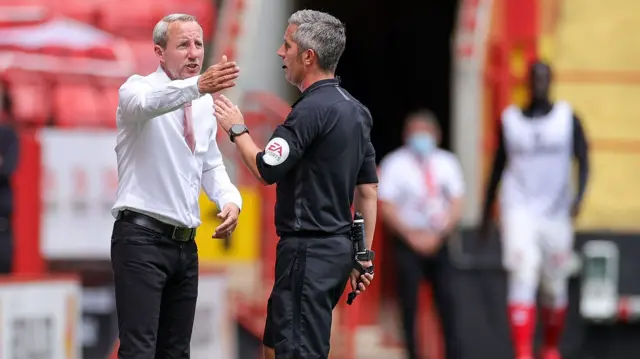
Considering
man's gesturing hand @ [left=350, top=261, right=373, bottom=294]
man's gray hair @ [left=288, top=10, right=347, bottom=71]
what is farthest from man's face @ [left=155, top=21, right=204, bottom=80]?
man's gesturing hand @ [left=350, top=261, right=373, bottom=294]

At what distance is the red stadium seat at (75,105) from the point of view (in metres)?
14.4

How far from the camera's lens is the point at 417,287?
36.0 ft

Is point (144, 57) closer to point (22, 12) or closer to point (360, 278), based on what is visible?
point (22, 12)

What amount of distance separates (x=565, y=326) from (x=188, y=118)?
670cm

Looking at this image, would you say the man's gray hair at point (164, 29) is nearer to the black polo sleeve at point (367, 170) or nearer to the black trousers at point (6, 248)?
the black polo sleeve at point (367, 170)

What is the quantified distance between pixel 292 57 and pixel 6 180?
14.2ft

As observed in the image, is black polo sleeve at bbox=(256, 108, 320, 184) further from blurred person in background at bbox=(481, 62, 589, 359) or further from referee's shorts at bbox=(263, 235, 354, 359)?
blurred person in background at bbox=(481, 62, 589, 359)

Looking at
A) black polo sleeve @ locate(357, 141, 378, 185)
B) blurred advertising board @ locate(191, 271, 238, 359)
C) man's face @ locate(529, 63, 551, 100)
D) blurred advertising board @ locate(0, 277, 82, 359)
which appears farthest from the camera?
blurred advertising board @ locate(191, 271, 238, 359)

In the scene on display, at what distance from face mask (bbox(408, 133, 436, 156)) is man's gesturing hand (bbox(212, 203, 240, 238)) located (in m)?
5.22

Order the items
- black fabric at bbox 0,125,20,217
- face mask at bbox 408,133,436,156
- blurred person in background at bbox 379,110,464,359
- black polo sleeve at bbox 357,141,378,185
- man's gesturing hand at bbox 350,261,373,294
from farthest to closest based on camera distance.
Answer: face mask at bbox 408,133,436,156 < blurred person in background at bbox 379,110,464,359 < black fabric at bbox 0,125,20,217 < black polo sleeve at bbox 357,141,378,185 < man's gesturing hand at bbox 350,261,373,294

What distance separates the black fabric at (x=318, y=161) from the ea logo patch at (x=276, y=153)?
17 millimetres

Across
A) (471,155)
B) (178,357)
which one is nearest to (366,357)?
(471,155)

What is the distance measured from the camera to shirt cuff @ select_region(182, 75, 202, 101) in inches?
231

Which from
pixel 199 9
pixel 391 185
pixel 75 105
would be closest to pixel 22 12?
pixel 75 105
